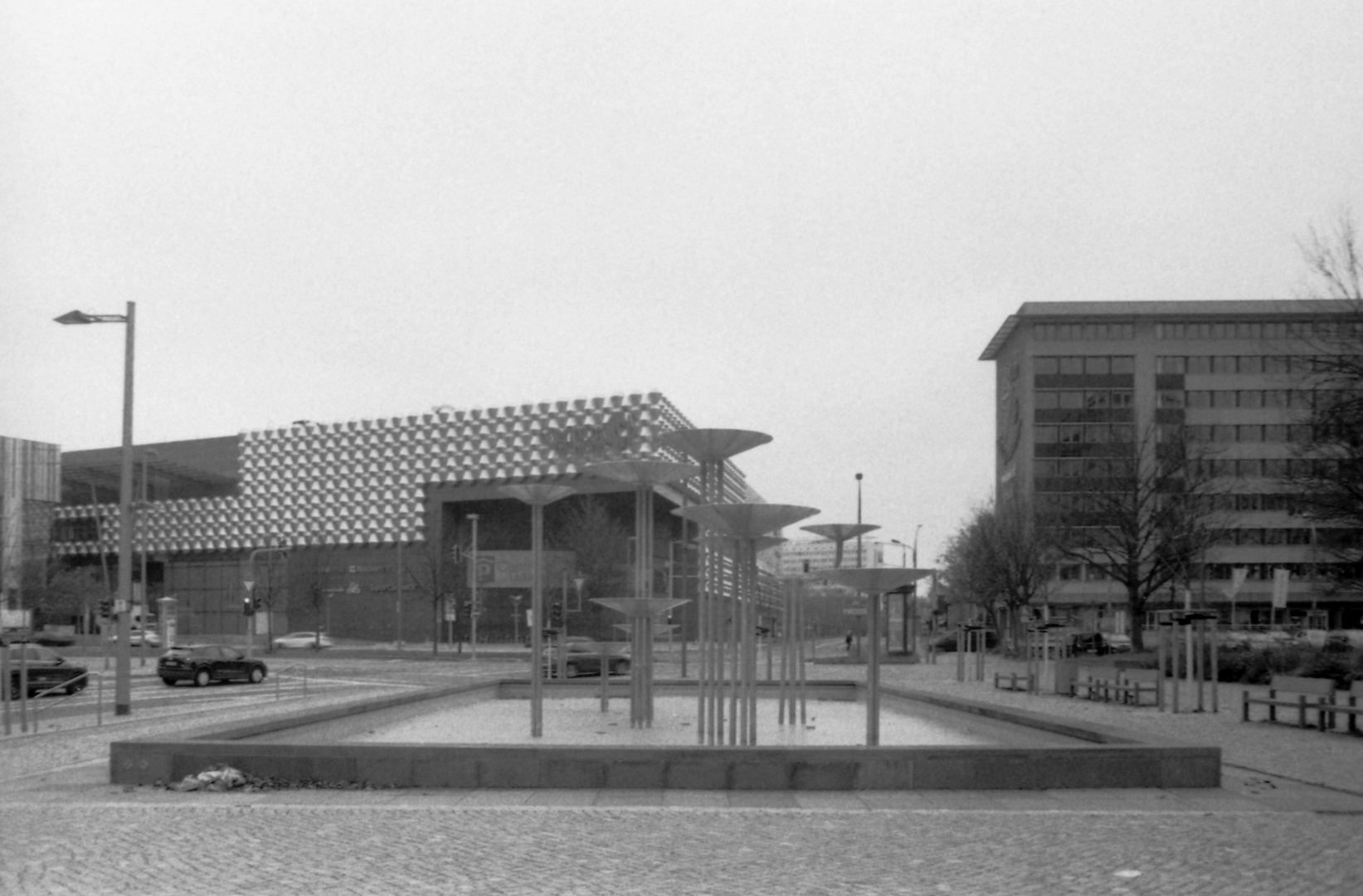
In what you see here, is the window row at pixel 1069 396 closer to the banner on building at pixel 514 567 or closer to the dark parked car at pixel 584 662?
the banner on building at pixel 514 567

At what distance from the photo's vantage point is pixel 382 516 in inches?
3912

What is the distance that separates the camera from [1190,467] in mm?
63719

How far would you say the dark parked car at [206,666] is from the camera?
4369cm

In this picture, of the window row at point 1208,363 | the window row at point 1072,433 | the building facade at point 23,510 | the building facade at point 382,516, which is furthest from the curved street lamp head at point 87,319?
the window row at point 1208,363

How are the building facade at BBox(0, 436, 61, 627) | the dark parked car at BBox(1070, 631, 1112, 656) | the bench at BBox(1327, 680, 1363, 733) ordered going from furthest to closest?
the building facade at BBox(0, 436, 61, 627)
the dark parked car at BBox(1070, 631, 1112, 656)
the bench at BBox(1327, 680, 1363, 733)

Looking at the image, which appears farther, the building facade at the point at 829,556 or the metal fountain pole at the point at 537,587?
the building facade at the point at 829,556

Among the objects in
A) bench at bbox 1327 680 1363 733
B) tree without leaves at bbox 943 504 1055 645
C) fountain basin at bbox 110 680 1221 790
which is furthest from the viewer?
tree without leaves at bbox 943 504 1055 645

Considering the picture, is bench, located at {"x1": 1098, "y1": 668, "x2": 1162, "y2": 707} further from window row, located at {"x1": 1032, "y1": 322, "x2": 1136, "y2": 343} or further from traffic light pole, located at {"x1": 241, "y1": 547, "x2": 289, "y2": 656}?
window row, located at {"x1": 1032, "y1": 322, "x2": 1136, "y2": 343}

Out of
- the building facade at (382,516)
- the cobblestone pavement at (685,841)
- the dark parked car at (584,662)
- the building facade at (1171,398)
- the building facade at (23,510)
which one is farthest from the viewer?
the building facade at (1171,398)

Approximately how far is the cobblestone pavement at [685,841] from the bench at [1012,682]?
Result: 21.6 m

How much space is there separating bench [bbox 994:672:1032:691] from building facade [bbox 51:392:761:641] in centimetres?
3932

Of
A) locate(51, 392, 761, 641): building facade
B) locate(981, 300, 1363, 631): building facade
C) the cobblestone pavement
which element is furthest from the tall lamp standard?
locate(981, 300, 1363, 631): building facade

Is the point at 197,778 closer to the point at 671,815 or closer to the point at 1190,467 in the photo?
the point at 671,815

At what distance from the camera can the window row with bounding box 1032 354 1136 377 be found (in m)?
107
